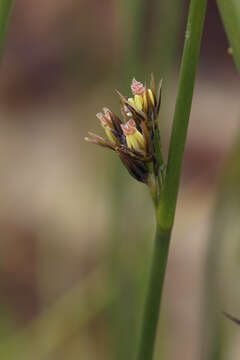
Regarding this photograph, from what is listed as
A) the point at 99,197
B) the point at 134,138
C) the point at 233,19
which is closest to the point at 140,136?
the point at 134,138

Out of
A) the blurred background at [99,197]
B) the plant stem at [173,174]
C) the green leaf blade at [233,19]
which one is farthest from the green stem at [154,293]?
the blurred background at [99,197]

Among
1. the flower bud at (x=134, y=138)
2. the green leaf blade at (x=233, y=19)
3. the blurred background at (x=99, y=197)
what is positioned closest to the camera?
the green leaf blade at (x=233, y=19)

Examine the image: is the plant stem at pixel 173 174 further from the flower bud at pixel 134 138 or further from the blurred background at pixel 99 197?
the blurred background at pixel 99 197

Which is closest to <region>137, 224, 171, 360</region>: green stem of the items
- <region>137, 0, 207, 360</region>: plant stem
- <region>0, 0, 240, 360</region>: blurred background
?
<region>137, 0, 207, 360</region>: plant stem

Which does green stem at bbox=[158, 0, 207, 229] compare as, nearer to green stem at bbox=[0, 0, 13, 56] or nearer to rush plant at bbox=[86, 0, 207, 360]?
rush plant at bbox=[86, 0, 207, 360]

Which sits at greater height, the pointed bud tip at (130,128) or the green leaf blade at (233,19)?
the green leaf blade at (233,19)

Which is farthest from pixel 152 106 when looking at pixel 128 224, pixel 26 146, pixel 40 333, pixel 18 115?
pixel 18 115

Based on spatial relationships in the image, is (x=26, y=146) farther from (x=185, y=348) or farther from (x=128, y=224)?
(x=128, y=224)

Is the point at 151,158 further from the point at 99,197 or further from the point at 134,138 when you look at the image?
the point at 99,197
